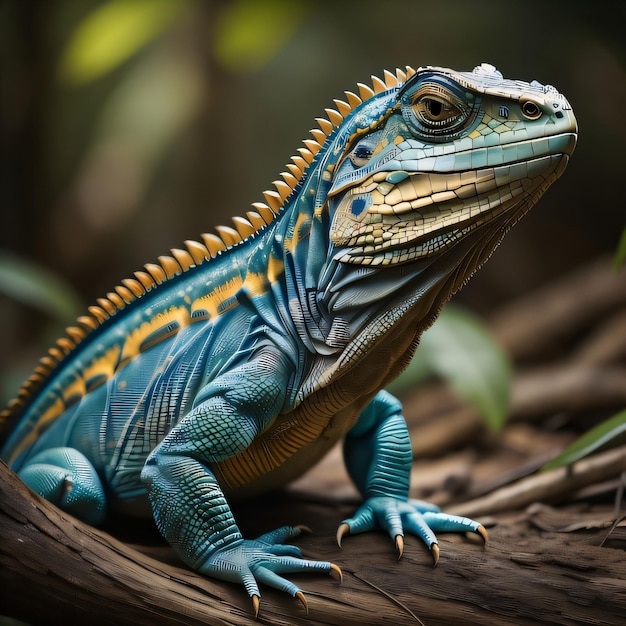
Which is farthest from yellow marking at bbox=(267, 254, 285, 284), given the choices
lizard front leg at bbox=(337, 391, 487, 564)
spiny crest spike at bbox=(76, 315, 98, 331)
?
spiny crest spike at bbox=(76, 315, 98, 331)

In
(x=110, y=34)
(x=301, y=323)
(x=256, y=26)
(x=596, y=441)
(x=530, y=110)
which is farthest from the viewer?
(x=110, y=34)

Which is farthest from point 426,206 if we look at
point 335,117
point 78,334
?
point 78,334

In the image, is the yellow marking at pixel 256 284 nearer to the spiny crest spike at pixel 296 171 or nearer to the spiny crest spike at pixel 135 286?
the spiny crest spike at pixel 296 171

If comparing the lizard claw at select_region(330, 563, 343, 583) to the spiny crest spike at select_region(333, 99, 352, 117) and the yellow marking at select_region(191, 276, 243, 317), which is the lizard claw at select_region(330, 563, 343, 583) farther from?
the spiny crest spike at select_region(333, 99, 352, 117)

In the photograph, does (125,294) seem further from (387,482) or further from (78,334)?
(387,482)

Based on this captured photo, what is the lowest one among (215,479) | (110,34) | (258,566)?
(258,566)

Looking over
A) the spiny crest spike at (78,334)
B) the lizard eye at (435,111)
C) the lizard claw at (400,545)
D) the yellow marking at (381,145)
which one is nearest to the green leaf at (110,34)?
the spiny crest spike at (78,334)

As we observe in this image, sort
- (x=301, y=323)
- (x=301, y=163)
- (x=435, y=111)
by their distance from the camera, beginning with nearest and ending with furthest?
(x=435, y=111) < (x=301, y=323) < (x=301, y=163)
